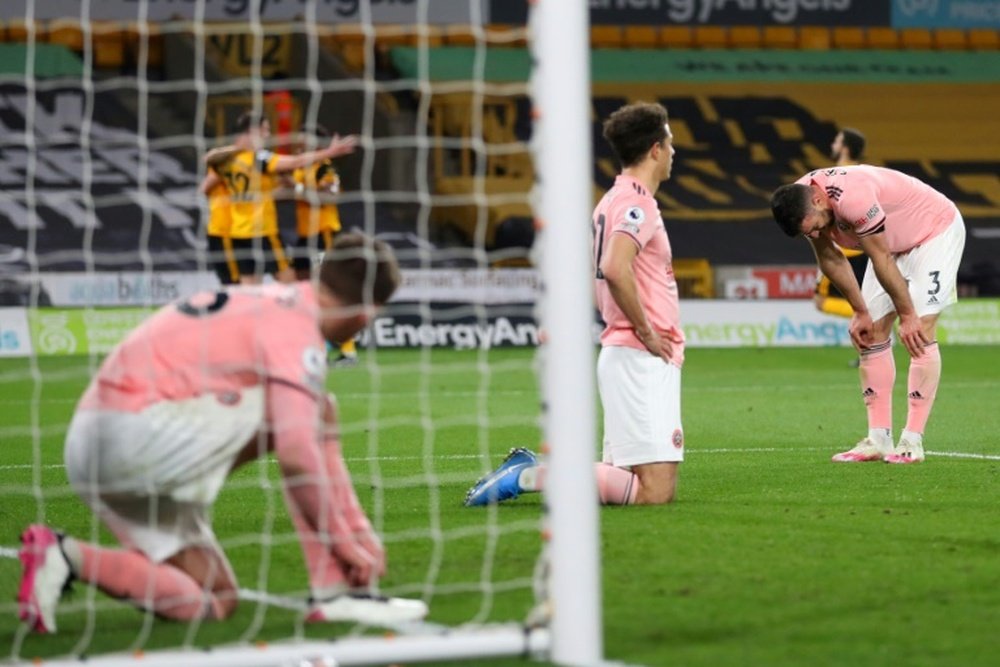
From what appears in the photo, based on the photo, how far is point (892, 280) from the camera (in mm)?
8367

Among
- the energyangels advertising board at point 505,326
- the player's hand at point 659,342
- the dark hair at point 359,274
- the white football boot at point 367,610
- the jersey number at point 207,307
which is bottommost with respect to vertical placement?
the energyangels advertising board at point 505,326

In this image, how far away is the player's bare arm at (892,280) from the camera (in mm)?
8367

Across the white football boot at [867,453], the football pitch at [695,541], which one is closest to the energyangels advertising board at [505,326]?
the football pitch at [695,541]

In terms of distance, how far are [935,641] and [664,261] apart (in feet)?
9.66

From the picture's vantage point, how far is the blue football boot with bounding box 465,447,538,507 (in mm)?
6934

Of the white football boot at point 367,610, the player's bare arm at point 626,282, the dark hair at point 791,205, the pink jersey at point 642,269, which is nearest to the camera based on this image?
the white football boot at point 367,610

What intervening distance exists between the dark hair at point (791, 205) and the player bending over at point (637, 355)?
127 cm

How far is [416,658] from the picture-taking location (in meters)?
4.20

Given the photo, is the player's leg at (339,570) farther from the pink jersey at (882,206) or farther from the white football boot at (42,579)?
the pink jersey at (882,206)

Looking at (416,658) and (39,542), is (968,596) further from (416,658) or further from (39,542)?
(39,542)

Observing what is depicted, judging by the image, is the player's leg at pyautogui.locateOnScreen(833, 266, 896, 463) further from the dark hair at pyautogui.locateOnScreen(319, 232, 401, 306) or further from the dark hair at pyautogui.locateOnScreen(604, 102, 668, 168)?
the dark hair at pyautogui.locateOnScreen(319, 232, 401, 306)

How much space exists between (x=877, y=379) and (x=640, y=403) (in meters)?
2.44

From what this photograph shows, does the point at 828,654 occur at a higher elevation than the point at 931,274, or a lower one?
lower

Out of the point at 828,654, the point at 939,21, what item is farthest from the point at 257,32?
the point at 939,21
